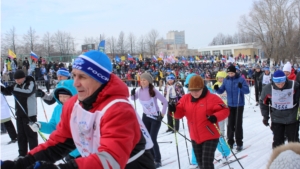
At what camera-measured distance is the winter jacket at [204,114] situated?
4.41m

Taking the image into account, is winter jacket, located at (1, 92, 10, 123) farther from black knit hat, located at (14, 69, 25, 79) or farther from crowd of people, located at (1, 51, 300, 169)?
black knit hat, located at (14, 69, 25, 79)

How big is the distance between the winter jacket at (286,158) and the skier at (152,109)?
180 inches

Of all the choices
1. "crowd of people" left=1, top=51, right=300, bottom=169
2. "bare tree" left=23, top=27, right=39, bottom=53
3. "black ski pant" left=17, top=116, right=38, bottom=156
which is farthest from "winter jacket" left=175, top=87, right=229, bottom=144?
"bare tree" left=23, top=27, right=39, bottom=53

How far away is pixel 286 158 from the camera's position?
5.07ft

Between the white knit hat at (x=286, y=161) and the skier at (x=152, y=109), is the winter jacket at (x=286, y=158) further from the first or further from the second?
the skier at (x=152, y=109)

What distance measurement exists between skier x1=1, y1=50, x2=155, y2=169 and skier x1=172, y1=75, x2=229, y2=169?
2.38 meters

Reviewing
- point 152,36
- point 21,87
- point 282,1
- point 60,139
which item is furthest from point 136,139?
point 152,36

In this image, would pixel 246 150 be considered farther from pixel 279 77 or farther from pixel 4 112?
pixel 4 112

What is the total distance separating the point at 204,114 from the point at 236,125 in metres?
3.14

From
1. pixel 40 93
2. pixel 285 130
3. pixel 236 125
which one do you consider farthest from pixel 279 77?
pixel 40 93

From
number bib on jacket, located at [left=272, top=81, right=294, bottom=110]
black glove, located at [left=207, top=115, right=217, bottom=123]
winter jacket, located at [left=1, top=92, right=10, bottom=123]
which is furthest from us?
winter jacket, located at [left=1, top=92, right=10, bottom=123]

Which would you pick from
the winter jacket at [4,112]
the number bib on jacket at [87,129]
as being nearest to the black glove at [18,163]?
the number bib on jacket at [87,129]

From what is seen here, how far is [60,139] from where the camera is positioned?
234 cm

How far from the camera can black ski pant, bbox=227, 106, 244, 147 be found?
7.20 meters
